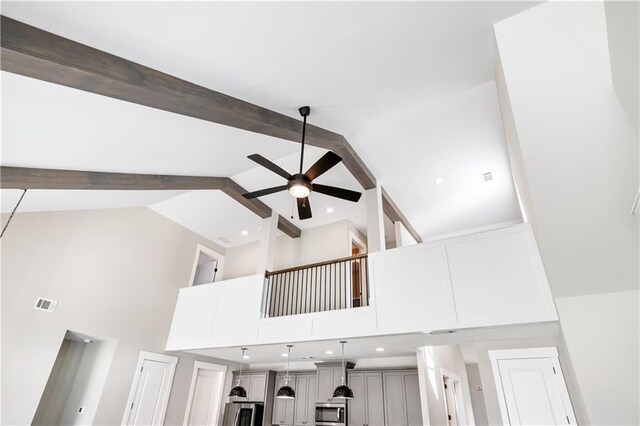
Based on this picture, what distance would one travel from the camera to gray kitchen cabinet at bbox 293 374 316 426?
265 inches

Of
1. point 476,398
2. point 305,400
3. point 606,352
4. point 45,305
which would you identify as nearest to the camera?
point 606,352

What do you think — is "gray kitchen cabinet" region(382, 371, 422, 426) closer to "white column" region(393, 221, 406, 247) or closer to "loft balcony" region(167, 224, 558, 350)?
"loft balcony" region(167, 224, 558, 350)

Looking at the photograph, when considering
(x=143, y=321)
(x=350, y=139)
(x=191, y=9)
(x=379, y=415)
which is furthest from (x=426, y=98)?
(x=143, y=321)

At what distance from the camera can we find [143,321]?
6242 mm

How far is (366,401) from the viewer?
20.7 feet

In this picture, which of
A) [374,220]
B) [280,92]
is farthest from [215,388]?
[280,92]

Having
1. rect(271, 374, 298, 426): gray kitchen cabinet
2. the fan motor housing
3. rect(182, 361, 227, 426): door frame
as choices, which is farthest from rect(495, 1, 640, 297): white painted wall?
rect(182, 361, 227, 426): door frame

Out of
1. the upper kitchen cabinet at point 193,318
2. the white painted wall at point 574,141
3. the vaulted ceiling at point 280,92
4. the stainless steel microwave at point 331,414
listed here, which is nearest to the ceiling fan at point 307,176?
the vaulted ceiling at point 280,92

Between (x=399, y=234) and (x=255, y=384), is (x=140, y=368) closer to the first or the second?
(x=255, y=384)

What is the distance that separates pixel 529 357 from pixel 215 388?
6.05 m

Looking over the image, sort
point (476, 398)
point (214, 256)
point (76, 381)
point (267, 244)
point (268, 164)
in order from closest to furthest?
point (268, 164) → point (76, 381) → point (267, 244) → point (214, 256) → point (476, 398)

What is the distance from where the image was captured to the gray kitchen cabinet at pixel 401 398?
5.86m

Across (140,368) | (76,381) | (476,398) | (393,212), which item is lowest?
(76,381)

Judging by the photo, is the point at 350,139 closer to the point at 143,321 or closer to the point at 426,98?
the point at 426,98
